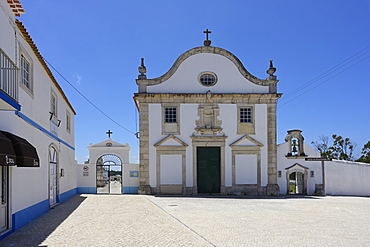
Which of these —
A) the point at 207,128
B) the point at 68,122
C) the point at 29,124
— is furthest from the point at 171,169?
the point at 29,124

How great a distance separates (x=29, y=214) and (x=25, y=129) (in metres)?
2.45

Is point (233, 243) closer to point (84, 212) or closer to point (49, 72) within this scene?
point (84, 212)

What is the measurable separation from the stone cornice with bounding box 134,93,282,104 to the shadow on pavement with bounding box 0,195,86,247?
9.55m

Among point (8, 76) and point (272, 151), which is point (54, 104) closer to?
point (8, 76)

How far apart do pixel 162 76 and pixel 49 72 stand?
8703mm

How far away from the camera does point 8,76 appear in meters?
8.08

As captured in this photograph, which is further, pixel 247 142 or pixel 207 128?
pixel 247 142

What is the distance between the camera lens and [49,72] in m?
13.8

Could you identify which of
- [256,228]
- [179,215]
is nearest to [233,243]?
[256,228]

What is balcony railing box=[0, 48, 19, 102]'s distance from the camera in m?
7.77

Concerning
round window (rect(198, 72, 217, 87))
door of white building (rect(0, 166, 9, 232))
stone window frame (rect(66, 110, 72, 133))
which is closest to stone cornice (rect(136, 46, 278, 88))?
round window (rect(198, 72, 217, 87))

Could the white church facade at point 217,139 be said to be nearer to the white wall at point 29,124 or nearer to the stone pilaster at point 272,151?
the stone pilaster at point 272,151

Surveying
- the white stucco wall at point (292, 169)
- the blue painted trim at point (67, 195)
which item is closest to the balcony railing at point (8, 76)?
the blue painted trim at point (67, 195)

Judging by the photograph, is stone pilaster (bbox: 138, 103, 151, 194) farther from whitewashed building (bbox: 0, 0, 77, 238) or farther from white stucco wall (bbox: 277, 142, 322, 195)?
white stucco wall (bbox: 277, 142, 322, 195)
